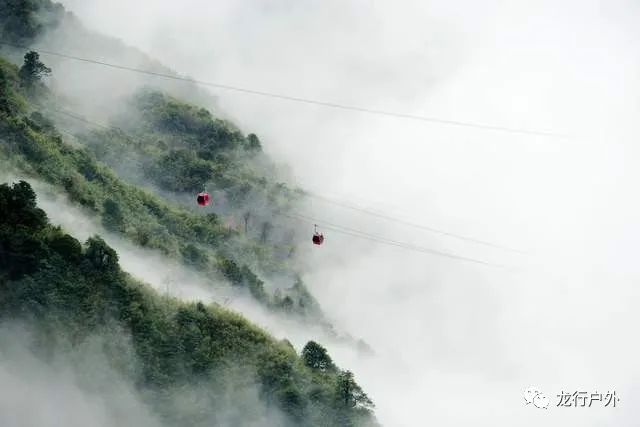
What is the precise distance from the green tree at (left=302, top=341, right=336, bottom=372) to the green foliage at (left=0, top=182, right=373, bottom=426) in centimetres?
390

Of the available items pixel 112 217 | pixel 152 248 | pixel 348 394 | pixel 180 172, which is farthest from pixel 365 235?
pixel 348 394

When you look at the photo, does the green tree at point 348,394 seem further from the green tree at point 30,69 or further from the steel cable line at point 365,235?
the steel cable line at point 365,235

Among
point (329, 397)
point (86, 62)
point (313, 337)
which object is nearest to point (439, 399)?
point (313, 337)

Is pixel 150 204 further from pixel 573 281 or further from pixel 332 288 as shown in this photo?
pixel 573 281

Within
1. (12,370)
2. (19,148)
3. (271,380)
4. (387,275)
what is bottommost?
(12,370)

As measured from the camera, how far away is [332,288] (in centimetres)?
14612

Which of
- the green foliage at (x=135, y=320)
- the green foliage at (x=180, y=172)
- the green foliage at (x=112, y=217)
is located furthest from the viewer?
the green foliage at (x=180, y=172)

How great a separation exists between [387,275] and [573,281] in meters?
53.6

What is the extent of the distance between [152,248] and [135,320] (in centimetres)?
1758

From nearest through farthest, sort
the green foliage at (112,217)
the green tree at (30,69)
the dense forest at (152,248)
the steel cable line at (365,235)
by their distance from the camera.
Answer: the dense forest at (152,248) → the green foliage at (112,217) → the green tree at (30,69) → the steel cable line at (365,235)

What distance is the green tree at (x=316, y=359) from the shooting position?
237 ft

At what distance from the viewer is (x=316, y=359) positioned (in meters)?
72.4

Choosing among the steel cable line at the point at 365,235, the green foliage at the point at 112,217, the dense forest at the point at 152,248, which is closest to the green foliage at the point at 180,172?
the dense forest at the point at 152,248

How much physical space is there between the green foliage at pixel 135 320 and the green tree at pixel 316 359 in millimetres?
3896
